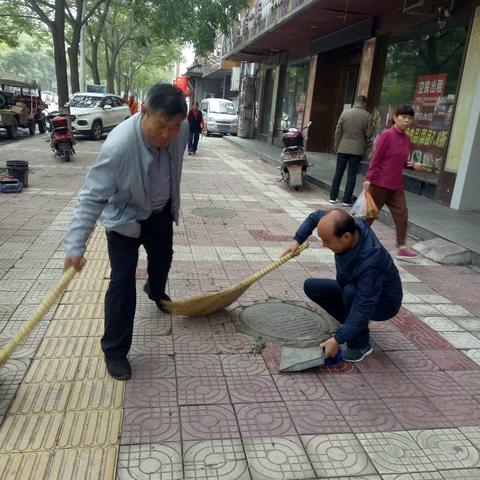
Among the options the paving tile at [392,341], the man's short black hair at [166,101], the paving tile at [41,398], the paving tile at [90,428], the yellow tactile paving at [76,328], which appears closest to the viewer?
the paving tile at [90,428]

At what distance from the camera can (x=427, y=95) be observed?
856cm

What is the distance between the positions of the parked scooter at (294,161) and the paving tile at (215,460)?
7317 mm

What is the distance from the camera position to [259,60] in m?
20.0

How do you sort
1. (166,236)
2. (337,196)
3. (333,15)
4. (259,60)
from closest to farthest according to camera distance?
(166,236), (337,196), (333,15), (259,60)

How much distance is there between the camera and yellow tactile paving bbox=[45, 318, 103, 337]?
3.19m

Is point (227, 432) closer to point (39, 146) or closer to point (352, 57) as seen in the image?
point (352, 57)

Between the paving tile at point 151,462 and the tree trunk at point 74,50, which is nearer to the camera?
the paving tile at point 151,462

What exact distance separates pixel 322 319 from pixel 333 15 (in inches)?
350

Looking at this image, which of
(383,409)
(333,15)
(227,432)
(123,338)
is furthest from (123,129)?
(333,15)

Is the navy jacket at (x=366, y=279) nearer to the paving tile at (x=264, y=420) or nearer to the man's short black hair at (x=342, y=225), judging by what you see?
the man's short black hair at (x=342, y=225)

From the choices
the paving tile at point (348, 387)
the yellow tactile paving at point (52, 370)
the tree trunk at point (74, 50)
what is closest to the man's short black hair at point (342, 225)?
the paving tile at point (348, 387)

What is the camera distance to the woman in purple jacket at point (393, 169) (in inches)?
211

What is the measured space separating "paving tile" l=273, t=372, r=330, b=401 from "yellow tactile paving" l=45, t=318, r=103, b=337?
126 cm

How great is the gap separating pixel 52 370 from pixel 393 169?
4.12 m
